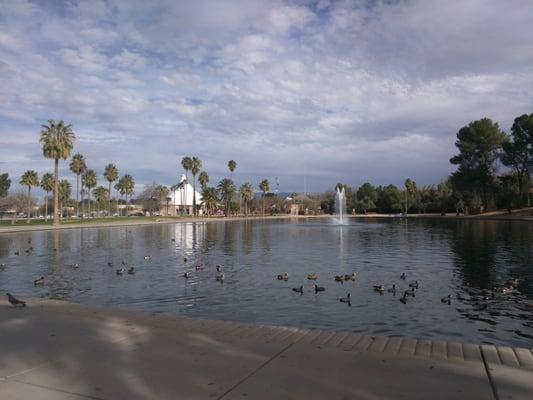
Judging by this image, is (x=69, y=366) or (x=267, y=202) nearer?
(x=69, y=366)

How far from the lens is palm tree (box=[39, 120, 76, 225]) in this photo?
71.4 metres

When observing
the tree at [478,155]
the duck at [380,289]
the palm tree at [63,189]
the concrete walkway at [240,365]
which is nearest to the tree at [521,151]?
the tree at [478,155]

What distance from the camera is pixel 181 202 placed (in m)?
174

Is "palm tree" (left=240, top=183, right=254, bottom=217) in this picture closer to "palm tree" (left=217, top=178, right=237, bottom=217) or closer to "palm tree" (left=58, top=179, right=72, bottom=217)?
"palm tree" (left=217, top=178, right=237, bottom=217)

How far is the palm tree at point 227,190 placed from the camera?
455ft

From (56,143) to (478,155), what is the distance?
7384cm

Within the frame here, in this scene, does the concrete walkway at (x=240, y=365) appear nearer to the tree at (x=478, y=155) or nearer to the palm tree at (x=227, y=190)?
the tree at (x=478, y=155)

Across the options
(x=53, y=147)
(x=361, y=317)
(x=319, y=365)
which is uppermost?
(x=53, y=147)

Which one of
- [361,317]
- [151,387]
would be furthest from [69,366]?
[361,317]

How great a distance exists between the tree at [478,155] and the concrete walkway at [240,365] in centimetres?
8965

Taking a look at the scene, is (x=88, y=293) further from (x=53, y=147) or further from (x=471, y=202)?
(x=471, y=202)

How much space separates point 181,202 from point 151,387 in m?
171

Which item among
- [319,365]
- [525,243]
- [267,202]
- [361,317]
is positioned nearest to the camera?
[319,365]

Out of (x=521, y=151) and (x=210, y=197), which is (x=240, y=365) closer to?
(x=521, y=151)
